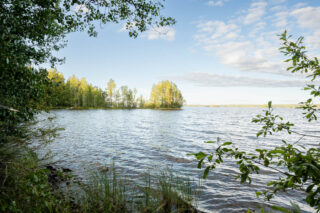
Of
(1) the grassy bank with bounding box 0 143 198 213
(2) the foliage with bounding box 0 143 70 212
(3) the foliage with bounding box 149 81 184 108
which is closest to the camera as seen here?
(2) the foliage with bounding box 0 143 70 212

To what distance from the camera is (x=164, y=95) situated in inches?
4751

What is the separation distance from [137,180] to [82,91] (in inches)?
3582

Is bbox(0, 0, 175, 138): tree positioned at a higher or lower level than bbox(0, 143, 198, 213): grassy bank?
higher

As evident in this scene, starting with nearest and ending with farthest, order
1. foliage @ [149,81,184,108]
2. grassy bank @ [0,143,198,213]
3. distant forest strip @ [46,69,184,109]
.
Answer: grassy bank @ [0,143,198,213], distant forest strip @ [46,69,184,109], foliage @ [149,81,184,108]

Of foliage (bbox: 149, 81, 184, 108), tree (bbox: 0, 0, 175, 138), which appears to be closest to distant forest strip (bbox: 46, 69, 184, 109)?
foliage (bbox: 149, 81, 184, 108)

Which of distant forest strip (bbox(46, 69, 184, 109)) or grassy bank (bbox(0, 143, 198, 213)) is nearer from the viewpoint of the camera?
grassy bank (bbox(0, 143, 198, 213))

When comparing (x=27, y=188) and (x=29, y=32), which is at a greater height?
(x=29, y=32)

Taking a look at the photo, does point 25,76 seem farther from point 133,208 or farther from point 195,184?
point 195,184

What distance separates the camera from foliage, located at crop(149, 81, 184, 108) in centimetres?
11925

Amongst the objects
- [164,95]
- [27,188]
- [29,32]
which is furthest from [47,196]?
[164,95]

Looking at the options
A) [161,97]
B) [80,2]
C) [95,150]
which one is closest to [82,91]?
[161,97]

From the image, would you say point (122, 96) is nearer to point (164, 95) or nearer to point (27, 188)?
point (164, 95)

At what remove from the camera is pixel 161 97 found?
121 meters

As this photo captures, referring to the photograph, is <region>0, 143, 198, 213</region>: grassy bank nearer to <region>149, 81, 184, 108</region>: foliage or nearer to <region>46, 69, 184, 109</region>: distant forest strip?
<region>46, 69, 184, 109</region>: distant forest strip
